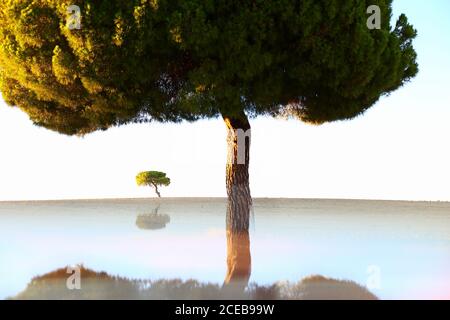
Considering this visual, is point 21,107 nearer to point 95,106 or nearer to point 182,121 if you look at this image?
point 95,106

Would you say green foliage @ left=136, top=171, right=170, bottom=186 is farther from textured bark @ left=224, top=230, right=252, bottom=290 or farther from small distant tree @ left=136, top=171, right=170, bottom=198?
textured bark @ left=224, top=230, right=252, bottom=290

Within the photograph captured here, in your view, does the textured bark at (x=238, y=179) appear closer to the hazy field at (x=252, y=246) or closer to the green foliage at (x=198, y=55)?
the hazy field at (x=252, y=246)

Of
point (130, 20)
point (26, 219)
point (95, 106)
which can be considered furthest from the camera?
point (26, 219)

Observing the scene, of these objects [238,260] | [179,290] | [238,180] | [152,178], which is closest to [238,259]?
[238,260]

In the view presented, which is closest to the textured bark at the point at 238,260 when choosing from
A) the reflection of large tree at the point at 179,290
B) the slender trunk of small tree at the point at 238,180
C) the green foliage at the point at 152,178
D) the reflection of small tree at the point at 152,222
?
the slender trunk of small tree at the point at 238,180

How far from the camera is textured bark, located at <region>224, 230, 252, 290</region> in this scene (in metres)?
12.4

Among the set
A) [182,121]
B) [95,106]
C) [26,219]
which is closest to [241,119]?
[182,121]

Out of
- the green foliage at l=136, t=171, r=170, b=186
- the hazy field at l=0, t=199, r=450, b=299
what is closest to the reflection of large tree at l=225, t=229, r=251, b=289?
the hazy field at l=0, t=199, r=450, b=299

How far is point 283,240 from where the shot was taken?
20016 millimetres

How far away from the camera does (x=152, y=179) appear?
131ft

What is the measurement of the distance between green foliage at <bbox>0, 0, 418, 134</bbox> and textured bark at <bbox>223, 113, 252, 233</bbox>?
1198mm

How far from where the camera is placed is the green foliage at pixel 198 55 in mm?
14172

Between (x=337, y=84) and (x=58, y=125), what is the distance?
32.9 ft

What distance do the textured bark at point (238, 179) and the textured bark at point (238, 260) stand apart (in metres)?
0.30
